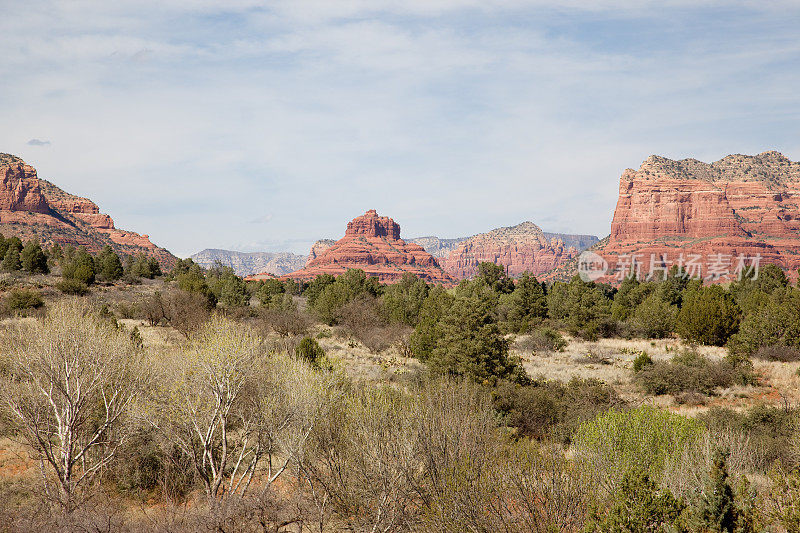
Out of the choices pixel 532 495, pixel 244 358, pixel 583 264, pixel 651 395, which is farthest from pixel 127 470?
pixel 583 264

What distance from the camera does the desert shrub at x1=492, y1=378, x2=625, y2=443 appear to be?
926 inches

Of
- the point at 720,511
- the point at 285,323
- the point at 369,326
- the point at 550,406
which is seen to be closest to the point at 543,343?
the point at 369,326

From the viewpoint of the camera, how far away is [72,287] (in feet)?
169

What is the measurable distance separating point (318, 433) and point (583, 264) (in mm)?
177098

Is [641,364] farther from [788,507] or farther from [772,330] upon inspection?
[788,507]

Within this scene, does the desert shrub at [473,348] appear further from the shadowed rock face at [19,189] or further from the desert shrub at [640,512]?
the shadowed rock face at [19,189]

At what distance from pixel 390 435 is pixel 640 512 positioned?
7.42 meters

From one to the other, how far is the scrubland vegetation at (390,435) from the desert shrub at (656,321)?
12.1 metres

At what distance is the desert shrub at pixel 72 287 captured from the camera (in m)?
51.0

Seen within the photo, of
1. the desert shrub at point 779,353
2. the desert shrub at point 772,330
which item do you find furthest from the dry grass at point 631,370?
the desert shrub at point 772,330

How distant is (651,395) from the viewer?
30.2 meters

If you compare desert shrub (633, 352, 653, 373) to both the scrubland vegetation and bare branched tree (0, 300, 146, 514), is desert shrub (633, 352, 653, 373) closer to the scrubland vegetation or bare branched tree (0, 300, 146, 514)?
the scrubland vegetation

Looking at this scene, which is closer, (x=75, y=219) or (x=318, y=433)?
(x=318, y=433)

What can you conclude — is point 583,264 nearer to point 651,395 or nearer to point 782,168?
point 782,168
